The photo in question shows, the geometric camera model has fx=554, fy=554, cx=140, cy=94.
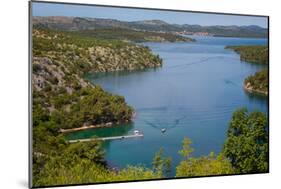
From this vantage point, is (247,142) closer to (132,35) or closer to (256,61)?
(256,61)

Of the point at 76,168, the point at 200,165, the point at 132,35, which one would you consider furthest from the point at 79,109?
the point at 200,165

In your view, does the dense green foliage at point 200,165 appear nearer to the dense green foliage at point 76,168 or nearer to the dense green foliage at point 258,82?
the dense green foliage at point 76,168

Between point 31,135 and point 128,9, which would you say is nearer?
point 31,135

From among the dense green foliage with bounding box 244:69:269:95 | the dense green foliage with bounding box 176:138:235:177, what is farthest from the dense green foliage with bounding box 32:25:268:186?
the dense green foliage with bounding box 244:69:269:95

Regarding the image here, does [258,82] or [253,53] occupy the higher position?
[253,53]

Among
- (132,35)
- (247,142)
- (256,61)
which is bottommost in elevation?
(247,142)
